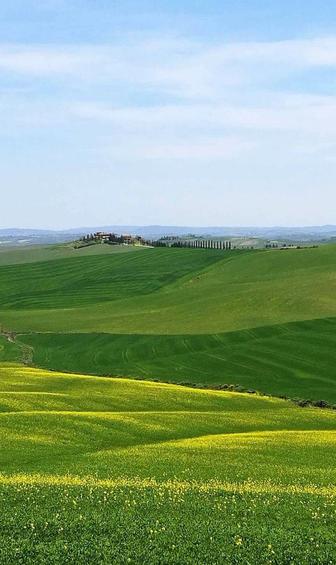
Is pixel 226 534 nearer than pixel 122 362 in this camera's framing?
Yes

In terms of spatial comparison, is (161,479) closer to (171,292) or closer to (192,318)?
(192,318)

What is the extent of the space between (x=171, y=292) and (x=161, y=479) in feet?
343

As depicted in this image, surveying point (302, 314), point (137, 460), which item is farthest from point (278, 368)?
point (137, 460)

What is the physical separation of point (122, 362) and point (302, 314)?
33.0 meters

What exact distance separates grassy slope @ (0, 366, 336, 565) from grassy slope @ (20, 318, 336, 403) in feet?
42.6

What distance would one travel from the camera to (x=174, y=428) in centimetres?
4309

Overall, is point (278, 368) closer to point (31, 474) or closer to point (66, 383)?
point (66, 383)

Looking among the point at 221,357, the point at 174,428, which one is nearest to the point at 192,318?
the point at 221,357

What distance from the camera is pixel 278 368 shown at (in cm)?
7150

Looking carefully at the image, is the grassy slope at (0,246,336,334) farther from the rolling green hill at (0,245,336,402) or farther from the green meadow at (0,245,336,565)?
the green meadow at (0,245,336,565)

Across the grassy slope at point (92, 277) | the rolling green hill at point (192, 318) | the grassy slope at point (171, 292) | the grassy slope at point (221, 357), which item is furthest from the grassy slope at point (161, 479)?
the grassy slope at point (92, 277)

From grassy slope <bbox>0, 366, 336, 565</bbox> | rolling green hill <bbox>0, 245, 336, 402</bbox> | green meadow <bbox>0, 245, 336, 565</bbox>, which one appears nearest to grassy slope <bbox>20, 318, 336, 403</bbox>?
rolling green hill <bbox>0, 245, 336, 402</bbox>

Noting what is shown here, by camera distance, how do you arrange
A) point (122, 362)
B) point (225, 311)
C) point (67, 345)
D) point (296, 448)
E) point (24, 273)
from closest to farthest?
point (296, 448)
point (122, 362)
point (67, 345)
point (225, 311)
point (24, 273)

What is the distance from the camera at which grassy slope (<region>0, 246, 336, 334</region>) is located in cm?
9988
